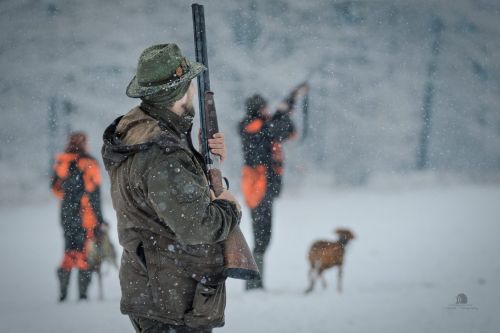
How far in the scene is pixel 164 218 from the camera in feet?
5.34

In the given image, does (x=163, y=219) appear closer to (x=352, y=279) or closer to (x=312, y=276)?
(x=312, y=276)

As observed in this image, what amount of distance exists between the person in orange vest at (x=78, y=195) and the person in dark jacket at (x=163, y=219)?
3.37 meters

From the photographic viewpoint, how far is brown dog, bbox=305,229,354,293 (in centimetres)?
514

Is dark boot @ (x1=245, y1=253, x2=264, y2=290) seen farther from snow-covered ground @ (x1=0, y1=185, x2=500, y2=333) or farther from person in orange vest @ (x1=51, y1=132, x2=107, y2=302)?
person in orange vest @ (x1=51, y1=132, x2=107, y2=302)

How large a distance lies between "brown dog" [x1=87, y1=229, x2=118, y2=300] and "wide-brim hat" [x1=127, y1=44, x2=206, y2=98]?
12.3 ft

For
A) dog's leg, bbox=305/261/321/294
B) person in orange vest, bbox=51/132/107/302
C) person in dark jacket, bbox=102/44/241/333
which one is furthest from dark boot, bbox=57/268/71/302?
person in dark jacket, bbox=102/44/241/333

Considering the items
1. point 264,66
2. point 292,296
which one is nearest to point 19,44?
point 264,66

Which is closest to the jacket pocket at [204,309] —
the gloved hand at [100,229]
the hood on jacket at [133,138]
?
the hood on jacket at [133,138]

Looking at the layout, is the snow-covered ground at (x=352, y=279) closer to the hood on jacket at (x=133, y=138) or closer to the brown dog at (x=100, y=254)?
the brown dog at (x=100, y=254)

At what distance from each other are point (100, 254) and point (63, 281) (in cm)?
43

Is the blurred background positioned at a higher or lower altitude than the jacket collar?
higher

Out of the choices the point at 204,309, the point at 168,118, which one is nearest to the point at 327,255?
the point at 204,309

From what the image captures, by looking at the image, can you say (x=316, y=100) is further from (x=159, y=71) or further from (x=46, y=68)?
(x=159, y=71)

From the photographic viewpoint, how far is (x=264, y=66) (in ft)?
49.2
